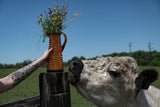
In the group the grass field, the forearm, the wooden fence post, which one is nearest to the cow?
the wooden fence post

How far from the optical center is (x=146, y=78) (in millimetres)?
1802

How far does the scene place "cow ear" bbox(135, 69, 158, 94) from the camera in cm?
177

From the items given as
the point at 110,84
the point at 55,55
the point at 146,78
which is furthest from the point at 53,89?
the point at 146,78

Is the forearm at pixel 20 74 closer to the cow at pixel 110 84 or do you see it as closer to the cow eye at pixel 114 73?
the cow at pixel 110 84

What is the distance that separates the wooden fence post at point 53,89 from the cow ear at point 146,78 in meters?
0.98

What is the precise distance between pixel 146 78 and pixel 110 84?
45 centimetres

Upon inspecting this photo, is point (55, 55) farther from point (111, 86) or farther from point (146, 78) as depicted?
point (146, 78)

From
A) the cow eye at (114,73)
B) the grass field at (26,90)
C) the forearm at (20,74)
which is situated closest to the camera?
the forearm at (20,74)

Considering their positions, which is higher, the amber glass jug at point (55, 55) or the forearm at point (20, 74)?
the amber glass jug at point (55, 55)

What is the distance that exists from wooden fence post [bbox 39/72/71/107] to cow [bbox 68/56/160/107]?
150 mm

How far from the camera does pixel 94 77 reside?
75.9 inches

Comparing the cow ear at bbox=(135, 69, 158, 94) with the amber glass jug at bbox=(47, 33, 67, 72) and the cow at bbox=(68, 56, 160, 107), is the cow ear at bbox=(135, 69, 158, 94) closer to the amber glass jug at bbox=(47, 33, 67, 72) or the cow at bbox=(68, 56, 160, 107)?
the cow at bbox=(68, 56, 160, 107)

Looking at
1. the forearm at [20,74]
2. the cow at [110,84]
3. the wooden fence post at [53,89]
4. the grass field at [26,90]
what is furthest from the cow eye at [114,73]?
the grass field at [26,90]

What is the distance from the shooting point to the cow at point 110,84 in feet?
6.28
